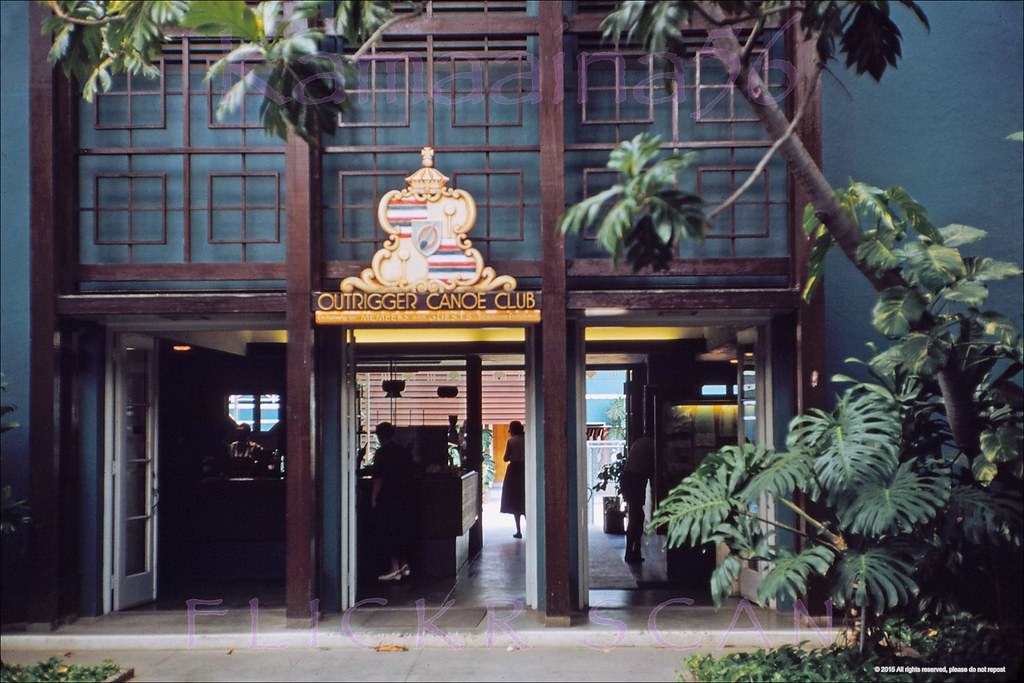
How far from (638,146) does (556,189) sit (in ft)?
10.6

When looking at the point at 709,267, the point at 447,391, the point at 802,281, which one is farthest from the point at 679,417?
the point at 447,391

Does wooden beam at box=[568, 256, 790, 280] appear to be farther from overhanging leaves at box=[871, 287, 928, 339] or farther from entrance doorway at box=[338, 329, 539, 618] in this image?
overhanging leaves at box=[871, 287, 928, 339]

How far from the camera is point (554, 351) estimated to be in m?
8.75

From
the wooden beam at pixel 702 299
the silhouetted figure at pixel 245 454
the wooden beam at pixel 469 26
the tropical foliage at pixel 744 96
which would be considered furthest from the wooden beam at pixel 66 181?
the tropical foliage at pixel 744 96

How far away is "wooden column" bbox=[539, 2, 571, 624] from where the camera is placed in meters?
8.70

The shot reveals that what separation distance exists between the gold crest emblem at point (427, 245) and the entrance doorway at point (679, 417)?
191 cm

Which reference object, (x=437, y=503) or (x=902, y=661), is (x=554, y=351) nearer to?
(x=902, y=661)

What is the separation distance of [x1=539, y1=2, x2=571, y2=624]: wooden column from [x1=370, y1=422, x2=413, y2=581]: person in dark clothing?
9.40 ft

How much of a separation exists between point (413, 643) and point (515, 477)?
268 inches

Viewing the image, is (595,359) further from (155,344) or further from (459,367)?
(155,344)

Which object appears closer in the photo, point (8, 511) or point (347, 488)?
point (8, 511)

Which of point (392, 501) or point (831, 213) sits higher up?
point (831, 213)

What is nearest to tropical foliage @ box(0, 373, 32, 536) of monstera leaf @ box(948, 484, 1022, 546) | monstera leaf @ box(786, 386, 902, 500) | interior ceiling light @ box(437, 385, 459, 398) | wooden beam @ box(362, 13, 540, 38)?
wooden beam @ box(362, 13, 540, 38)

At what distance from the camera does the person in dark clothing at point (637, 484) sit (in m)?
12.3
